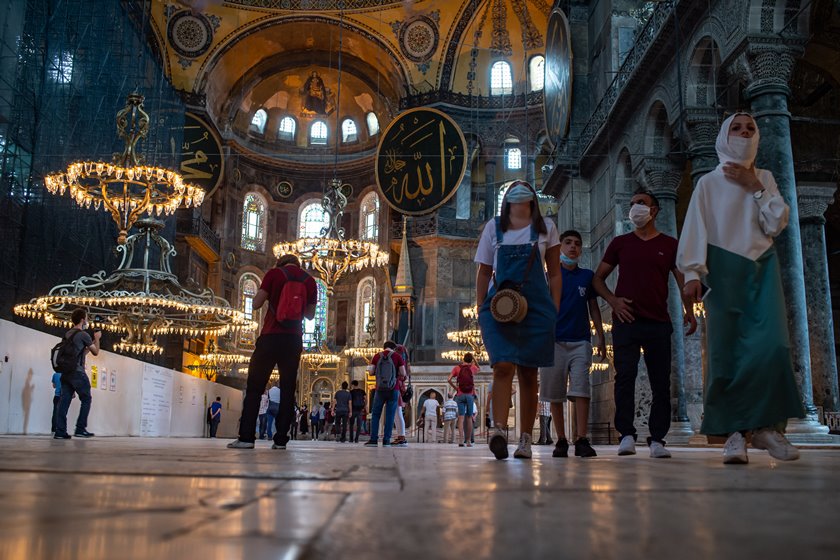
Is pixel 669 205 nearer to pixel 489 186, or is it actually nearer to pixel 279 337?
pixel 279 337

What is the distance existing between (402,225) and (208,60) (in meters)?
7.92

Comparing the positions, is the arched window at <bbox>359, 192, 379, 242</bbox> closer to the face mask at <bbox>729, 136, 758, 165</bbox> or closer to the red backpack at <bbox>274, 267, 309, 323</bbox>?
the red backpack at <bbox>274, 267, 309, 323</bbox>

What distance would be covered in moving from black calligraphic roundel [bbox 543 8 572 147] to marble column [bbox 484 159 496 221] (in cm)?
675

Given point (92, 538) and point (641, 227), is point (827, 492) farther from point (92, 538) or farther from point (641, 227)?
point (641, 227)

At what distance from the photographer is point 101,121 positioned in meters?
17.9

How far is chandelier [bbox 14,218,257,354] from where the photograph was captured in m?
12.6

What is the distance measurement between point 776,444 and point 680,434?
7782 millimetres

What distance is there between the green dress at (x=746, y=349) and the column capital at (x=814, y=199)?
892 centimetres

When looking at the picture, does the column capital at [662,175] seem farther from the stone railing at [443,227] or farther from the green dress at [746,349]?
the stone railing at [443,227]

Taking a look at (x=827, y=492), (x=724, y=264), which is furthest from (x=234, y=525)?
(x=724, y=264)

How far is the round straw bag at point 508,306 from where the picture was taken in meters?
3.49

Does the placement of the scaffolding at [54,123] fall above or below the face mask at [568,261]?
above

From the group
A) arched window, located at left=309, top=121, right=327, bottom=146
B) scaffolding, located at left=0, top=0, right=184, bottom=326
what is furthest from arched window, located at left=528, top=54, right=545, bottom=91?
scaffolding, located at left=0, top=0, right=184, bottom=326

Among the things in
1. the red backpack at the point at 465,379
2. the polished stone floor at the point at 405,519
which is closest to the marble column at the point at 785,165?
the red backpack at the point at 465,379
